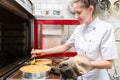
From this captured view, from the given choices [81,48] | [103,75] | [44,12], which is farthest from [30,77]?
[44,12]

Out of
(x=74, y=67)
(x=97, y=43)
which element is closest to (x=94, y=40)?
(x=97, y=43)

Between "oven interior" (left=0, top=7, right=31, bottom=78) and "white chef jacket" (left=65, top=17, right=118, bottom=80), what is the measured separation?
1.92 ft

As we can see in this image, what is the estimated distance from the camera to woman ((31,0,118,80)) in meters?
1.26

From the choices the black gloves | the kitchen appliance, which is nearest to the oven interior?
the kitchen appliance

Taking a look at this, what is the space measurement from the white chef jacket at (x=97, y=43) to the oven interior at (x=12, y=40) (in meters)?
0.58

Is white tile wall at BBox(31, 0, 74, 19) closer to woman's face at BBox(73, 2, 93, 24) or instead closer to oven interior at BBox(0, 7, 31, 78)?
oven interior at BBox(0, 7, 31, 78)

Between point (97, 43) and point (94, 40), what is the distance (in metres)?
0.04

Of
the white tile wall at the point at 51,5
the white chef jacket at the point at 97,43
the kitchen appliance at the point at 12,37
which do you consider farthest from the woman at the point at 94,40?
the white tile wall at the point at 51,5

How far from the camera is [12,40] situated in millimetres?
1726

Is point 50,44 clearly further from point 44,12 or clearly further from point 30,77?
point 30,77

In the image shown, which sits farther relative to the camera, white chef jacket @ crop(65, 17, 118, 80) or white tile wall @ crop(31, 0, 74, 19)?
white tile wall @ crop(31, 0, 74, 19)

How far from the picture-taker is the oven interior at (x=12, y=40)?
54.2 inches

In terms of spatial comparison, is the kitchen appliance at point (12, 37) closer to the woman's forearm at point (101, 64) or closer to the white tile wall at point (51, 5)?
the white tile wall at point (51, 5)

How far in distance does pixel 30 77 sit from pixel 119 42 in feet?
6.42
